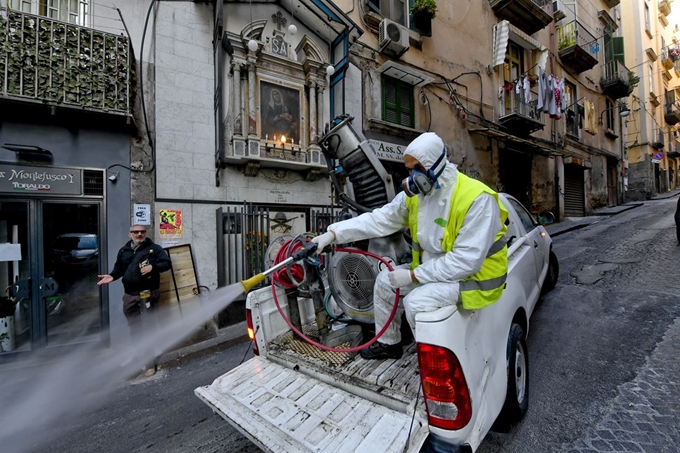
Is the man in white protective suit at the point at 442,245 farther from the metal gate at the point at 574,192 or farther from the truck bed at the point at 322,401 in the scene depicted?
the metal gate at the point at 574,192

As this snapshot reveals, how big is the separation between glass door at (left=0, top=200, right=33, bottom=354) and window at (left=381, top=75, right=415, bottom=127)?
8.75m

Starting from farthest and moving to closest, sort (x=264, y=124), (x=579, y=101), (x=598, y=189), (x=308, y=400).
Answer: (x=598, y=189) < (x=579, y=101) < (x=264, y=124) < (x=308, y=400)

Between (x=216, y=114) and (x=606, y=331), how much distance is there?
759cm

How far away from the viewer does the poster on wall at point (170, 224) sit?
6.10m

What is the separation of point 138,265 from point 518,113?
13786 mm

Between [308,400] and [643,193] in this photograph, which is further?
[643,193]

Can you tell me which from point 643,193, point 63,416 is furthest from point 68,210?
point 643,193

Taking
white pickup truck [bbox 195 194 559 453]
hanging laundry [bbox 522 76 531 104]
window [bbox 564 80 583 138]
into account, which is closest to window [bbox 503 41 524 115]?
hanging laundry [bbox 522 76 531 104]

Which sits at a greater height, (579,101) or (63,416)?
(579,101)

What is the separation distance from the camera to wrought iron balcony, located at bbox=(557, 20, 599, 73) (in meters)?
15.8

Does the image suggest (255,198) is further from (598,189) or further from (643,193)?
(643,193)

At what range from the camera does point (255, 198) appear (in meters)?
7.21

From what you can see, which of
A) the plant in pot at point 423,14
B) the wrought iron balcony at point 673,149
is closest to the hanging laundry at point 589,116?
the plant in pot at point 423,14

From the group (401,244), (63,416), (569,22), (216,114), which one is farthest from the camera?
(569,22)
